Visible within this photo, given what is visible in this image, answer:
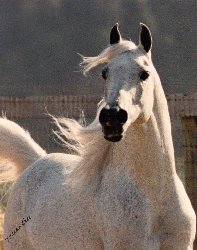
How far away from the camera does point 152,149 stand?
4.05 m

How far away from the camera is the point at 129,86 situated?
3.74 metres

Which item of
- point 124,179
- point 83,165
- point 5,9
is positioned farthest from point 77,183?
point 5,9

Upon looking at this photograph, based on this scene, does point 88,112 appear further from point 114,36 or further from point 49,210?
point 114,36

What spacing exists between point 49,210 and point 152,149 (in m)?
0.98

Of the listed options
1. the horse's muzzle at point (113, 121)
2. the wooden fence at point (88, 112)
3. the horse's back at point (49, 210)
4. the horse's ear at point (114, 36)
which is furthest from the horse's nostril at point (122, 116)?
the wooden fence at point (88, 112)

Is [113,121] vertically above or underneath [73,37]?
above

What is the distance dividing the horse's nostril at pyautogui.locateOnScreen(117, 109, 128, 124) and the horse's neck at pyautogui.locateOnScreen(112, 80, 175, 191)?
39cm

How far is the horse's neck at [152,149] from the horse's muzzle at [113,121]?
1.34 feet

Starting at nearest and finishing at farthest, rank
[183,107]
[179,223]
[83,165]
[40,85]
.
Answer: [179,223] → [83,165] → [183,107] → [40,85]

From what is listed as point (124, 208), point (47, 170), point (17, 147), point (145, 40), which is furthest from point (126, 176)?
point (17, 147)

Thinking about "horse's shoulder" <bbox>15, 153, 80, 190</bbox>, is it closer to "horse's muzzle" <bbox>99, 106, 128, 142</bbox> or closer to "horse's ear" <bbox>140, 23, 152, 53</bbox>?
"horse's ear" <bbox>140, 23, 152, 53</bbox>

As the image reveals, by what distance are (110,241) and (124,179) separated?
35 centimetres

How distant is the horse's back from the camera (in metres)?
4.33

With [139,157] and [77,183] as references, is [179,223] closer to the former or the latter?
[139,157]
